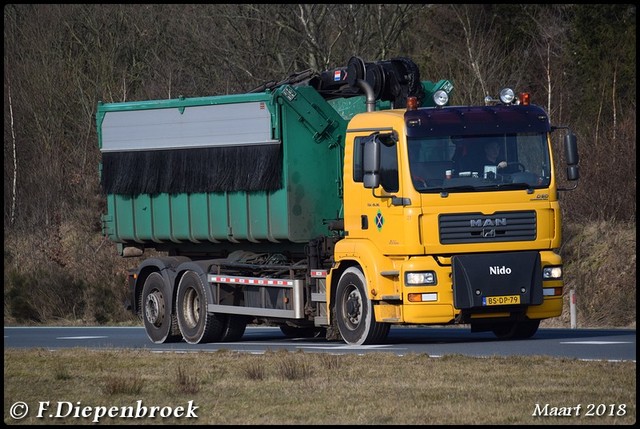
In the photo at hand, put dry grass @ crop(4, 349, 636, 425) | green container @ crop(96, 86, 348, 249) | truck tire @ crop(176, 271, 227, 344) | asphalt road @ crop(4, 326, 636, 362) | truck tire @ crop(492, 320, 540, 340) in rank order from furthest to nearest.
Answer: truck tire @ crop(176, 271, 227, 344) < green container @ crop(96, 86, 348, 249) < truck tire @ crop(492, 320, 540, 340) < asphalt road @ crop(4, 326, 636, 362) < dry grass @ crop(4, 349, 636, 425)

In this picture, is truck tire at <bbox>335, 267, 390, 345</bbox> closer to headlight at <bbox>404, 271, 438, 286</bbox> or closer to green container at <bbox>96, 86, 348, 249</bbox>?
headlight at <bbox>404, 271, 438, 286</bbox>

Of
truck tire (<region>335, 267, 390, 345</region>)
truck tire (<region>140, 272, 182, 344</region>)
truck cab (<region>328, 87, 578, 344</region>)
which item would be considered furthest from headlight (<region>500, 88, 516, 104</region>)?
truck tire (<region>140, 272, 182, 344</region>)

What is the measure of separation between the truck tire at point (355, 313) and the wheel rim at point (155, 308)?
439 cm

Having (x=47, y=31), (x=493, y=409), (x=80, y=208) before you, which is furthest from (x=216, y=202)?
(x=47, y=31)

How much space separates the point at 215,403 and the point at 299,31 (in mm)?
28940

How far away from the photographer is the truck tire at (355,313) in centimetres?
1919

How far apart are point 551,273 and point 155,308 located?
7.11 m

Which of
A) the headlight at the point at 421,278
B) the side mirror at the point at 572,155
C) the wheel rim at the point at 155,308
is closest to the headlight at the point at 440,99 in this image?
the side mirror at the point at 572,155

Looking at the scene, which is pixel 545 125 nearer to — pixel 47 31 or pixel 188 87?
pixel 188 87

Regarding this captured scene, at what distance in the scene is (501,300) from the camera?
61.2ft

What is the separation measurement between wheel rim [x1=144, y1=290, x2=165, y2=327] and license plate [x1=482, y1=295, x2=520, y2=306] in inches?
259

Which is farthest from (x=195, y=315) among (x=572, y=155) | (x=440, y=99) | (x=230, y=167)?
(x=572, y=155)

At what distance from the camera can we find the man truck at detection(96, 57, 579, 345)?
1861cm

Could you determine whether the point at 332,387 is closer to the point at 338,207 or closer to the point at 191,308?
the point at 338,207
